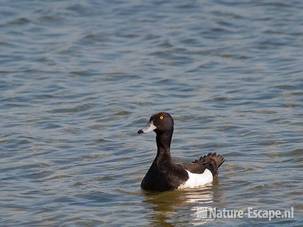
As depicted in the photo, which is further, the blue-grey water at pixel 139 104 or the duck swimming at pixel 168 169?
the duck swimming at pixel 168 169

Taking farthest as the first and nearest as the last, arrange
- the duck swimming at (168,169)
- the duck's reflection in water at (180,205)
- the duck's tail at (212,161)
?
the duck's tail at (212,161), the duck swimming at (168,169), the duck's reflection in water at (180,205)

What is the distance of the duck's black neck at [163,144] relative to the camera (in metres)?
13.9

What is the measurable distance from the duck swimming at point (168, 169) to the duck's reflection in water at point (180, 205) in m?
0.12

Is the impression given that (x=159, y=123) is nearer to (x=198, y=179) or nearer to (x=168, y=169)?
(x=168, y=169)

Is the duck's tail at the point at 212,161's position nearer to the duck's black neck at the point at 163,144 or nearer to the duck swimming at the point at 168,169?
the duck swimming at the point at 168,169

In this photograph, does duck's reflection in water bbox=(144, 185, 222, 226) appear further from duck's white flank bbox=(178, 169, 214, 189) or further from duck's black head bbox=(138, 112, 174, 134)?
duck's black head bbox=(138, 112, 174, 134)

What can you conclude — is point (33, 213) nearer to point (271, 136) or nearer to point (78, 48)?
point (271, 136)

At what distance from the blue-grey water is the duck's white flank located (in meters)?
0.17

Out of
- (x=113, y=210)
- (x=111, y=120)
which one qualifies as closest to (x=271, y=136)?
(x=111, y=120)

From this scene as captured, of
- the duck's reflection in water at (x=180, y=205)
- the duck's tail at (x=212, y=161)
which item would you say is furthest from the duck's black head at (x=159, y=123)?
the duck's reflection in water at (x=180, y=205)

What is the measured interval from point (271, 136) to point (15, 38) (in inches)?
326

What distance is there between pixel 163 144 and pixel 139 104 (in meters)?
3.49

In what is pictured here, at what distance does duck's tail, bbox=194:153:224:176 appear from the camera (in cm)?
1377

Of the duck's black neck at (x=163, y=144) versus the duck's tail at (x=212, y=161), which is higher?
the duck's black neck at (x=163, y=144)
